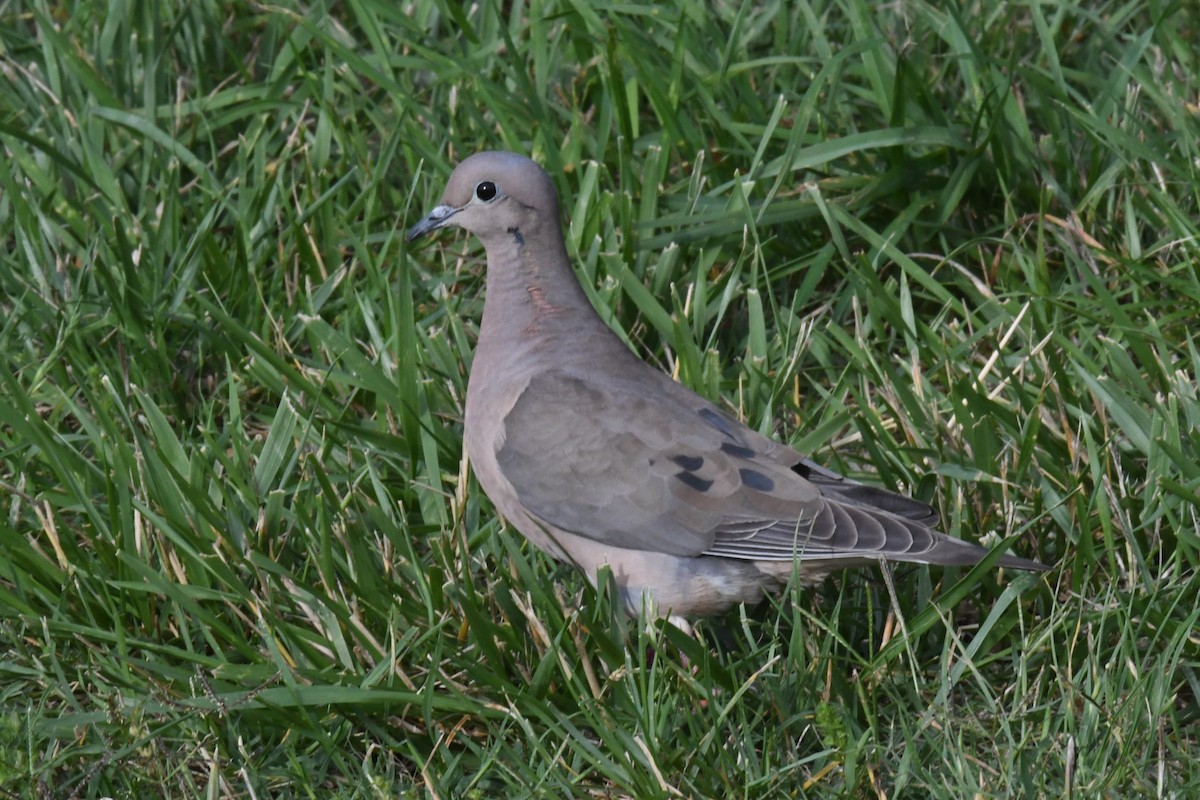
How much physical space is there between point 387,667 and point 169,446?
38.9 inches

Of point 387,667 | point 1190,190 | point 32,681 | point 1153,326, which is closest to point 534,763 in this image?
point 387,667

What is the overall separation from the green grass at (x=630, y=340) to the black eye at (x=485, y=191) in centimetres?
36

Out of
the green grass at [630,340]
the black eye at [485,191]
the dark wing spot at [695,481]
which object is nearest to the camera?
the green grass at [630,340]

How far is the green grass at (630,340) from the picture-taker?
3.32m

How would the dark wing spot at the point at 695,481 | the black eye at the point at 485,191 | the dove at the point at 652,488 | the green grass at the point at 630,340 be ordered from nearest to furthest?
the green grass at the point at 630,340 → the dove at the point at 652,488 → the dark wing spot at the point at 695,481 → the black eye at the point at 485,191

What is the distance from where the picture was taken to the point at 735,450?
371cm

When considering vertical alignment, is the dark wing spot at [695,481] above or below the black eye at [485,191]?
below

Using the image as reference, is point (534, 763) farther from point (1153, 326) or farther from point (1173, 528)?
point (1153, 326)

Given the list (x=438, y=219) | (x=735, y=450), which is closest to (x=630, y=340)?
(x=438, y=219)

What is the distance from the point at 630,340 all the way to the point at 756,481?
115cm

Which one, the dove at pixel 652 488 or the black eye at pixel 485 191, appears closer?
the dove at pixel 652 488

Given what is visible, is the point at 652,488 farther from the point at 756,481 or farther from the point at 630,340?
the point at 630,340

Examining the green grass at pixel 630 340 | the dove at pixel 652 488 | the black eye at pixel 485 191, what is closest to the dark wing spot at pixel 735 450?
the dove at pixel 652 488

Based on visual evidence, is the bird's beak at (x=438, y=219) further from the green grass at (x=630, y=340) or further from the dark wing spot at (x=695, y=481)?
the dark wing spot at (x=695, y=481)
